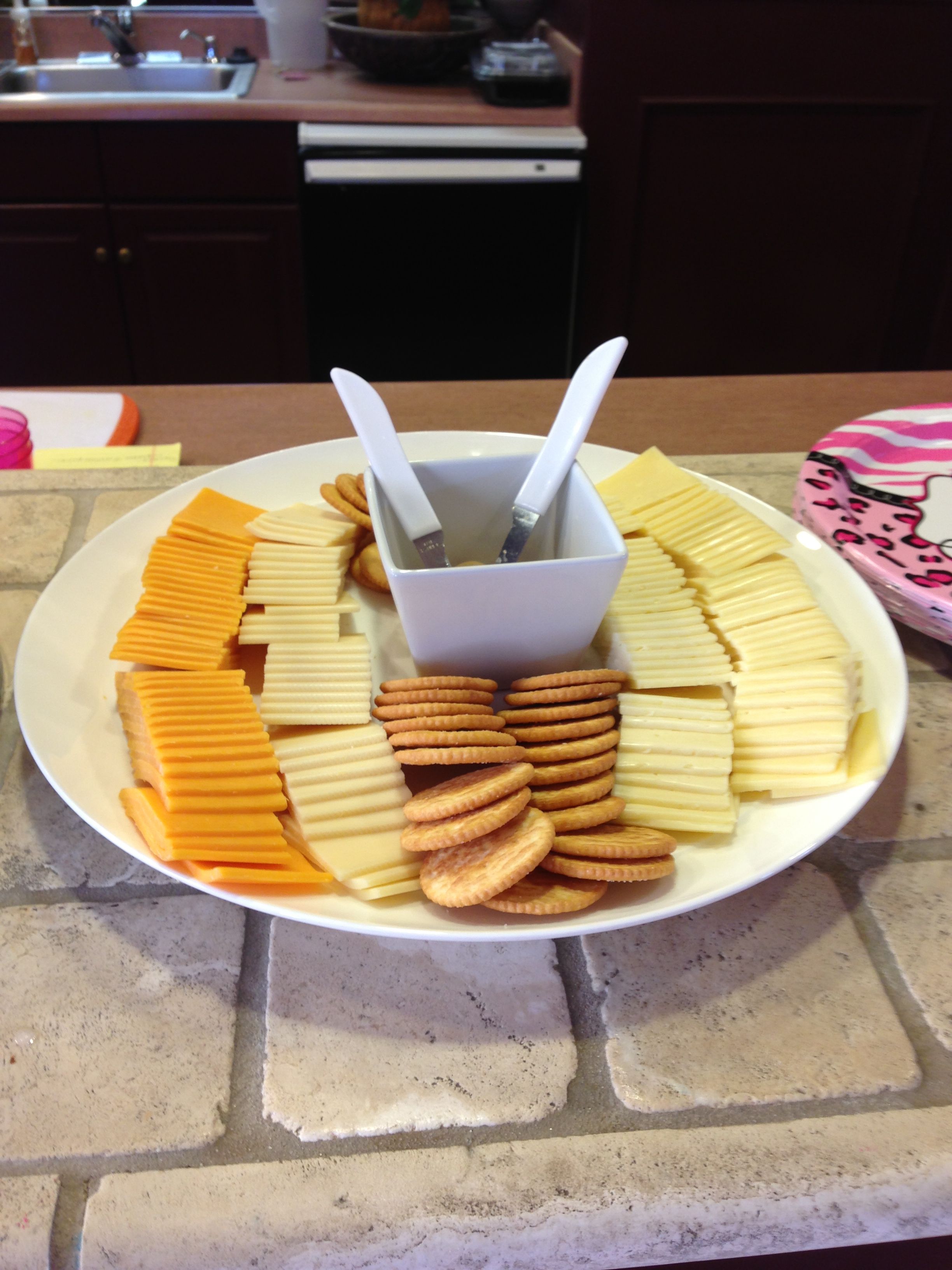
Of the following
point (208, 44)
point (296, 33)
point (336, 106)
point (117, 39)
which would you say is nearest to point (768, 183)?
point (336, 106)

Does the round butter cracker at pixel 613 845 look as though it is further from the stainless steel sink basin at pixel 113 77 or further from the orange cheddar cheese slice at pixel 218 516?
the stainless steel sink basin at pixel 113 77

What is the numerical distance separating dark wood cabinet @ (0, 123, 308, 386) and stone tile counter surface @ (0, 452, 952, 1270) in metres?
1.76

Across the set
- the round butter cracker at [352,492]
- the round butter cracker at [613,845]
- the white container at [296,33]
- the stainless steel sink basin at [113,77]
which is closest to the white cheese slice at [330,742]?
the round butter cracker at [613,845]

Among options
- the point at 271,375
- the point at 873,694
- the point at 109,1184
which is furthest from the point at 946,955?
the point at 271,375

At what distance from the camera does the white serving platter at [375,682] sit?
0.39 meters

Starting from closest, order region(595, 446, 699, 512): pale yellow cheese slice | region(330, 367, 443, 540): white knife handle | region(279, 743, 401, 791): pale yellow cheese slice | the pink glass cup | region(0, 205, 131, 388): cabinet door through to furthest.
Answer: region(279, 743, 401, 791): pale yellow cheese slice < region(330, 367, 443, 540): white knife handle < region(595, 446, 699, 512): pale yellow cheese slice < the pink glass cup < region(0, 205, 131, 388): cabinet door

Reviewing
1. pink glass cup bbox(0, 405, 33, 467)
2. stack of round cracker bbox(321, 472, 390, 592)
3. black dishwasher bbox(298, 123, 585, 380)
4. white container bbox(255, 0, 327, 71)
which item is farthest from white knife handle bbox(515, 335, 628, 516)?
white container bbox(255, 0, 327, 71)

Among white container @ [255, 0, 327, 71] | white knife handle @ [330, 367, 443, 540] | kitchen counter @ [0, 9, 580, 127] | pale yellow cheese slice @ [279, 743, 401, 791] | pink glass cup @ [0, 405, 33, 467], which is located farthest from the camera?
white container @ [255, 0, 327, 71]

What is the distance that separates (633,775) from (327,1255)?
0.76 ft

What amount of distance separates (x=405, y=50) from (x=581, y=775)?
2.05m

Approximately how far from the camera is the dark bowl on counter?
1984 mm

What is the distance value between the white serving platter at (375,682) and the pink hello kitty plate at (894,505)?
0.02 metres

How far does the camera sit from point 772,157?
2.01m

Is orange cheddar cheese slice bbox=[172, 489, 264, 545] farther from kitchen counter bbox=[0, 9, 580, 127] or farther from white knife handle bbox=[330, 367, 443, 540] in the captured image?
kitchen counter bbox=[0, 9, 580, 127]
